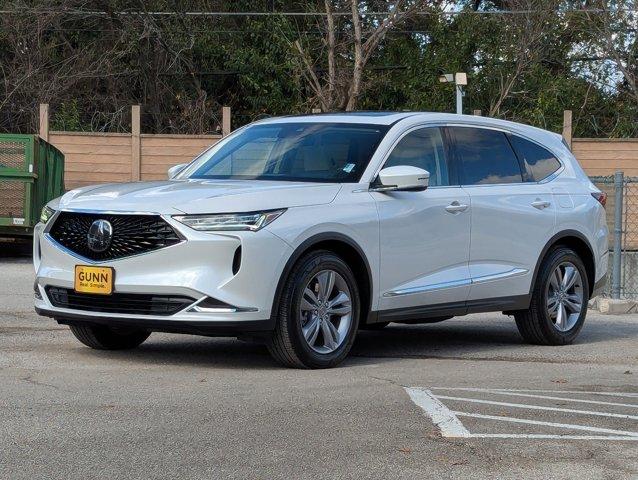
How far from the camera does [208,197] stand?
8250mm

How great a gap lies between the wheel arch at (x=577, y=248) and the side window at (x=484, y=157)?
0.58 metres

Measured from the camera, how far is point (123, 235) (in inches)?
328

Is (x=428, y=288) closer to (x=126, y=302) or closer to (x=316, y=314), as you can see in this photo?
(x=316, y=314)

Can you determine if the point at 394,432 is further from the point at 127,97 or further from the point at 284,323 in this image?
the point at 127,97

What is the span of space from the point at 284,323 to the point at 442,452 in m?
2.44

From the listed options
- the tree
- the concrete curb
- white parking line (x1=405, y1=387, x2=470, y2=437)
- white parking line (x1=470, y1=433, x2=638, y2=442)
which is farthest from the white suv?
the tree

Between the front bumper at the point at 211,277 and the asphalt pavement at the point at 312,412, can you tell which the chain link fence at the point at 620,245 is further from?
the front bumper at the point at 211,277

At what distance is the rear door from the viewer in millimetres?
9852

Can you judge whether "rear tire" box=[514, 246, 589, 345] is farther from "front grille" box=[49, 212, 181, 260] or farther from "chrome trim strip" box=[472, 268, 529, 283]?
"front grille" box=[49, 212, 181, 260]

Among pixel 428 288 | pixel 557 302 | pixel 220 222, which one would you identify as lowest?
pixel 557 302

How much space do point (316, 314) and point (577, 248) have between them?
3303 millimetres

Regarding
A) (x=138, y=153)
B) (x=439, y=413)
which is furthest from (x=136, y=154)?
(x=439, y=413)

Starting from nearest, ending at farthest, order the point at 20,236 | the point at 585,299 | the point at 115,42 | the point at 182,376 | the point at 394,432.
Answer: the point at 394,432 < the point at 182,376 < the point at 585,299 < the point at 20,236 < the point at 115,42

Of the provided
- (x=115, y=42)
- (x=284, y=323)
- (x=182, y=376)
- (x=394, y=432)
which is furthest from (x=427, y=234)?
(x=115, y=42)
